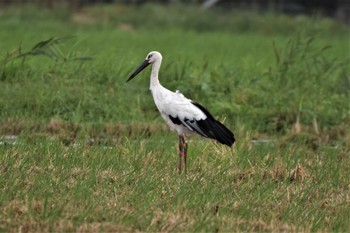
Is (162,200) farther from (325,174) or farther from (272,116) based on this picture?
(272,116)

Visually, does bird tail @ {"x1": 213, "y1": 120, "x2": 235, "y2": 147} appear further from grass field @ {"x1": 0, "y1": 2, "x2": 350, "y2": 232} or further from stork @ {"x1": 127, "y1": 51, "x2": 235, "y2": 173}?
grass field @ {"x1": 0, "y1": 2, "x2": 350, "y2": 232}

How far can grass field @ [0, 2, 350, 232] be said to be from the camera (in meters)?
6.35

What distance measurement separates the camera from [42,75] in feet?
39.3

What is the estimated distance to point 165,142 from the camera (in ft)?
31.4

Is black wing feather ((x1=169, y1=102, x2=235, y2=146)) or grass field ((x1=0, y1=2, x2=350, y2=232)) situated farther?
black wing feather ((x1=169, y1=102, x2=235, y2=146))

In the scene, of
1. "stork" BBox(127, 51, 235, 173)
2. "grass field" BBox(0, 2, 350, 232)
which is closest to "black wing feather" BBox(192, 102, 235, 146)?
"stork" BBox(127, 51, 235, 173)

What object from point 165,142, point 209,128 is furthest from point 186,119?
point 165,142

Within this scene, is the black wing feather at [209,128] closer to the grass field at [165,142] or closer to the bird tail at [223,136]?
the bird tail at [223,136]

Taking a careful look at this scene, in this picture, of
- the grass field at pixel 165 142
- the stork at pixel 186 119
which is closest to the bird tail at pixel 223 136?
the stork at pixel 186 119

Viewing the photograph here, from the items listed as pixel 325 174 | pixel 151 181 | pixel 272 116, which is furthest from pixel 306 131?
pixel 151 181

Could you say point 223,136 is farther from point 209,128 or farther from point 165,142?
point 165,142

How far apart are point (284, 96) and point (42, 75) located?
303 centimetres

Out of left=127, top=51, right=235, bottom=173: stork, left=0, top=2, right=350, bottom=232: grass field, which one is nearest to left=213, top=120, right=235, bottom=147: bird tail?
left=127, top=51, right=235, bottom=173: stork

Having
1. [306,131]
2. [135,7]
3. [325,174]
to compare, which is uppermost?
[325,174]
